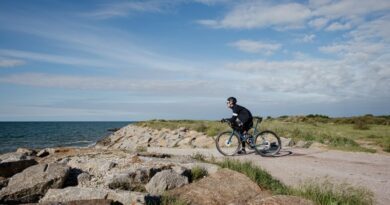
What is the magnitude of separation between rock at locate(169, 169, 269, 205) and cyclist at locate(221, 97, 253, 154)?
5481 millimetres

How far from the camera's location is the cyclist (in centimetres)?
1486

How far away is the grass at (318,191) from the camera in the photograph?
25.0 feet

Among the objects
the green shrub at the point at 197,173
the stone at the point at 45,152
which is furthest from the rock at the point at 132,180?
the stone at the point at 45,152

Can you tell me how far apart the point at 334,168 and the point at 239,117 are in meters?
4.01

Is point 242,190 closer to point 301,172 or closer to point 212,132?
point 301,172

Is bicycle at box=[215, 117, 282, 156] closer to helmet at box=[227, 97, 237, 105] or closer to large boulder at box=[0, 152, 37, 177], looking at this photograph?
helmet at box=[227, 97, 237, 105]

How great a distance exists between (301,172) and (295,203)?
4.39m

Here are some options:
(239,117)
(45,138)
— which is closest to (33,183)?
(239,117)

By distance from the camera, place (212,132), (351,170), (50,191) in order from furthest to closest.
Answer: (212,132)
(351,170)
(50,191)

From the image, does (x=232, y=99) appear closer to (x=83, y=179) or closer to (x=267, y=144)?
(x=267, y=144)

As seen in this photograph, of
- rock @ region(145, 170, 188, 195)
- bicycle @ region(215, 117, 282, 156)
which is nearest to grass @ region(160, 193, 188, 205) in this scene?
rock @ region(145, 170, 188, 195)

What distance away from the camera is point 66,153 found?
1350cm

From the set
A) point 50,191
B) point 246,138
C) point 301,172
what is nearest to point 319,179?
point 301,172

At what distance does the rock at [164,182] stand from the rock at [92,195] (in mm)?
1204
